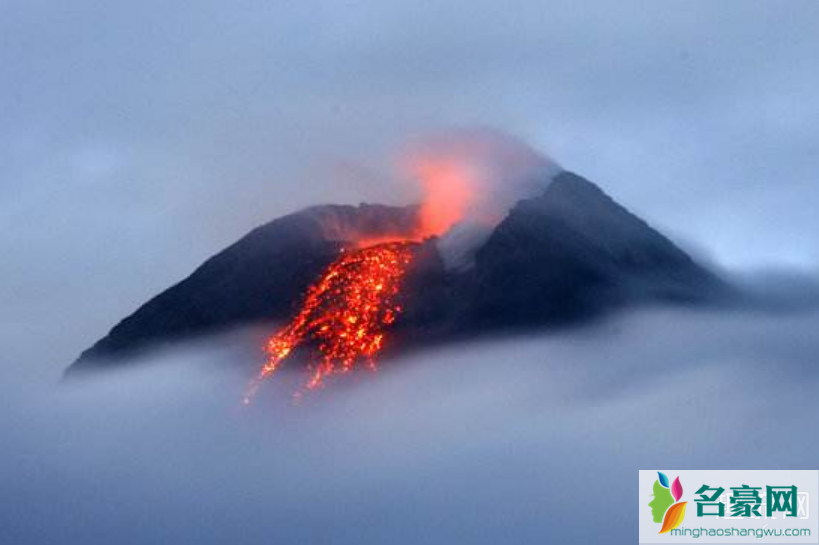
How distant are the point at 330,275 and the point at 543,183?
31365 millimetres

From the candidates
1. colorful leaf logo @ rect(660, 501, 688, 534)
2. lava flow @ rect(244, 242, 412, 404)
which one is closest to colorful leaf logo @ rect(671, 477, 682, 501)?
colorful leaf logo @ rect(660, 501, 688, 534)

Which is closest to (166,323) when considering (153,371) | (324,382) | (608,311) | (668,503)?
(153,371)

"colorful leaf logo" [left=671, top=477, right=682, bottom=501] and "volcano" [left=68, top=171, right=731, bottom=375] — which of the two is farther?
"volcano" [left=68, top=171, right=731, bottom=375]

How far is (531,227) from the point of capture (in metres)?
123

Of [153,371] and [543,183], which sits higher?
[543,183]

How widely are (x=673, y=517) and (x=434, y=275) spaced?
71355mm

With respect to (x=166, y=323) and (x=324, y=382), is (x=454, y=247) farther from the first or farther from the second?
(x=166, y=323)

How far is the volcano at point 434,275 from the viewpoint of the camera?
11619 centimetres

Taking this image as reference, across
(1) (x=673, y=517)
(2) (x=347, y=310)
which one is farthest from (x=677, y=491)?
(2) (x=347, y=310)

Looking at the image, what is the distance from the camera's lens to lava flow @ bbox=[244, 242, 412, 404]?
370ft

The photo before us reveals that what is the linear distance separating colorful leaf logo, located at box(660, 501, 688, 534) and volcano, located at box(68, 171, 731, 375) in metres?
68.4

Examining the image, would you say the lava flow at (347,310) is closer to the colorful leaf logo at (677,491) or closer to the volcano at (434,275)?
→ the volcano at (434,275)

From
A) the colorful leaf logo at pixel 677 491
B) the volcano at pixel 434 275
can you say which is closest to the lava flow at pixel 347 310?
the volcano at pixel 434 275

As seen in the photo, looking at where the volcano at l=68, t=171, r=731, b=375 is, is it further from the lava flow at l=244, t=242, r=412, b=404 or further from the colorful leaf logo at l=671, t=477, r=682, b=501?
the colorful leaf logo at l=671, t=477, r=682, b=501
